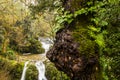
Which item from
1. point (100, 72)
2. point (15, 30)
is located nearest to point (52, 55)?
point (100, 72)

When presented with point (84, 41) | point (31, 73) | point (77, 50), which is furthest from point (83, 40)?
point (31, 73)

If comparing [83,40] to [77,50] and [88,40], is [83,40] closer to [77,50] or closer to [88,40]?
[88,40]

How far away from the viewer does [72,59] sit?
Answer: 15.6ft

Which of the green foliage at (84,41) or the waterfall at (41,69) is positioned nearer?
the green foliage at (84,41)

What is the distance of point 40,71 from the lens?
2108cm

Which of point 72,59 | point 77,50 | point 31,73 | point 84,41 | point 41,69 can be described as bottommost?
point 31,73

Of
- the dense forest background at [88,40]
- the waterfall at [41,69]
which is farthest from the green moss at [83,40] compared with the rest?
the waterfall at [41,69]

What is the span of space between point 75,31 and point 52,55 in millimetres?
794

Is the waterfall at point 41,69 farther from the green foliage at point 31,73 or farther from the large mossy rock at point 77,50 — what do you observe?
the large mossy rock at point 77,50

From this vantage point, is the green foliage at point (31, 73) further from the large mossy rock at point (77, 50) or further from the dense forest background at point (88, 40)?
the large mossy rock at point (77, 50)

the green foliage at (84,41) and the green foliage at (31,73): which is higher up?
the green foliage at (84,41)

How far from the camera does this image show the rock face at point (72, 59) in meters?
4.65

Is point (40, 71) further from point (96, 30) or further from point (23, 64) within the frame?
point (96, 30)

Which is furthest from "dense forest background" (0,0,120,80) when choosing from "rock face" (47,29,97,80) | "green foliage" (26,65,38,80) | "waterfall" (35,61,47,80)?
"green foliage" (26,65,38,80)
